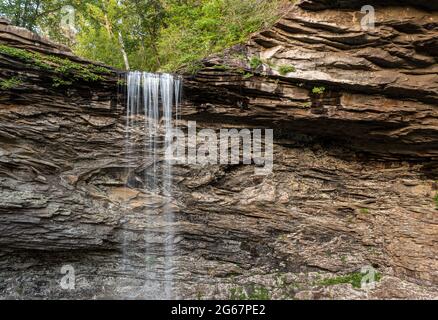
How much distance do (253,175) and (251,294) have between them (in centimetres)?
311

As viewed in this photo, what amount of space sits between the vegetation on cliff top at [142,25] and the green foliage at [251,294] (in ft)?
20.3

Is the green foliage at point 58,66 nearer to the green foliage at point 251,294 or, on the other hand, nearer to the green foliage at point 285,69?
the green foliage at point 285,69

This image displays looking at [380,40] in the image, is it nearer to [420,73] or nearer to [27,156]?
[420,73]

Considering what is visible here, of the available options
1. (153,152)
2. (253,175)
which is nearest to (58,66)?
(153,152)

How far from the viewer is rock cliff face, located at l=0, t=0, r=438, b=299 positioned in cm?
735

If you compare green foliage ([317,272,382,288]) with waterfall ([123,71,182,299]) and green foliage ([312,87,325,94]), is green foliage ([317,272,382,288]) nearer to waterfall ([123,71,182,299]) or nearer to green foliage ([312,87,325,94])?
waterfall ([123,71,182,299])

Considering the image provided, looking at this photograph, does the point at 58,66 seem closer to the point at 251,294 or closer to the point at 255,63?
the point at 255,63

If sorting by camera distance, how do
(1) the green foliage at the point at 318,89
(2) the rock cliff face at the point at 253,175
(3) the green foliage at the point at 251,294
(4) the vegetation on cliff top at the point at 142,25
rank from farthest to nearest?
(4) the vegetation on cliff top at the point at 142,25 → (3) the green foliage at the point at 251,294 → (1) the green foliage at the point at 318,89 → (2) the rock cliff face at the point at 253,175

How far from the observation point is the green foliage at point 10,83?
7.06 m

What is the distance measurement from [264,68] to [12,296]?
27.0 ft

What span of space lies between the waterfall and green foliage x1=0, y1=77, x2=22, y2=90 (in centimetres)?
235

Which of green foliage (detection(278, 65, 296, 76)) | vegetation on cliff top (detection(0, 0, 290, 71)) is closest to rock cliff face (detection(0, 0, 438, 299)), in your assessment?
green foliage (detection(278, 65, 296, 76))

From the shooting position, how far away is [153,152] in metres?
8.39

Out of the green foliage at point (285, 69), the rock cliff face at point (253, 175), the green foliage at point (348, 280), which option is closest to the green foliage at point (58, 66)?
the rock cliff face at point (253, 175)
